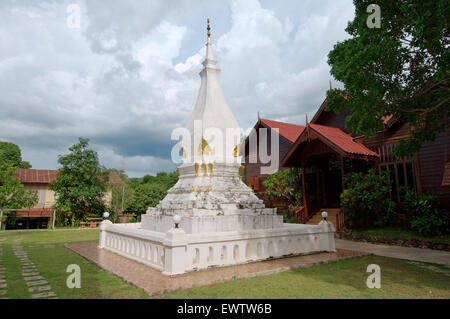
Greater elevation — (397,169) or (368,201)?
(397,169)

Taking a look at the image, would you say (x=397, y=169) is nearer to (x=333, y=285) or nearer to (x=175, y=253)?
(x=333, y=285)

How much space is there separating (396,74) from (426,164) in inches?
279

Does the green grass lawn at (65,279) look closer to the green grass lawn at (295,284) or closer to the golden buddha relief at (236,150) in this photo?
the green grass lawn at (295,284)

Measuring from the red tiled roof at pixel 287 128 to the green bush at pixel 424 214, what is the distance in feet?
29.0

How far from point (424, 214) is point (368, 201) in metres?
1.87

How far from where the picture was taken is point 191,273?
5.13 meters

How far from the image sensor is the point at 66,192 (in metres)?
19.9

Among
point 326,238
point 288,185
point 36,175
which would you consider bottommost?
point 326,238

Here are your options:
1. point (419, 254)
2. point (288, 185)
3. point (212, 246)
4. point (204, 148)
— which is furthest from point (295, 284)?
point (288, 185)

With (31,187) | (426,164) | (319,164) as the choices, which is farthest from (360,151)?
(31,187)

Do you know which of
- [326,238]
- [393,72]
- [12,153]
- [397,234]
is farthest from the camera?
[12,153]

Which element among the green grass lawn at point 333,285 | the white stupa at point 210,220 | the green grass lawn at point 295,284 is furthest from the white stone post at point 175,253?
the green grass lawn at point 333,285

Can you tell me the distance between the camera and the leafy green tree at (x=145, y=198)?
22906 millimetres

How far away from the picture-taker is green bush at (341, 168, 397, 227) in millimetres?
11484
